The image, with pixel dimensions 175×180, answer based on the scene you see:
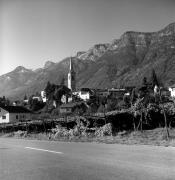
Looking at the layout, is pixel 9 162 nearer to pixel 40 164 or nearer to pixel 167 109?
pixel 40 164

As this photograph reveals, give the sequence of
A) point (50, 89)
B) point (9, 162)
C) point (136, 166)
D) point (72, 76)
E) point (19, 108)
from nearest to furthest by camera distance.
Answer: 1. point (136, 166)
2. point (9, 162)
3. point (19, 108)
4. point (50, 89)
5. point (72, 76)

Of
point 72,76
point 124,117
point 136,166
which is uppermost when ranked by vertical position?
point 72,76

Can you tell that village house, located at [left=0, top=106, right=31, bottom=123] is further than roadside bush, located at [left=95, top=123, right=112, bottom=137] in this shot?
Yes

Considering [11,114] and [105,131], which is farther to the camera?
[11,114]

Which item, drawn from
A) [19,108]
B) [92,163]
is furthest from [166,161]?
[19,108]

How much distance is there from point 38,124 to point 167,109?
1252cm

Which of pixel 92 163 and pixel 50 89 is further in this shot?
pixel 50 89

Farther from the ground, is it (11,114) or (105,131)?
(11,114)

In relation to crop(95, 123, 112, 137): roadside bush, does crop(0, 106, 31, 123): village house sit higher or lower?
higher

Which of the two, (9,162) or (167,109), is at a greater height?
(167,109)

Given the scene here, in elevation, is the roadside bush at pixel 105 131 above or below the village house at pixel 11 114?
below

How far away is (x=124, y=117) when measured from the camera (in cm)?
3347

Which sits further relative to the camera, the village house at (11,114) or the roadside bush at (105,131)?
the village house at (11,114)

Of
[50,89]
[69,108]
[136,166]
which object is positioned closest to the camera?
[136,166]
